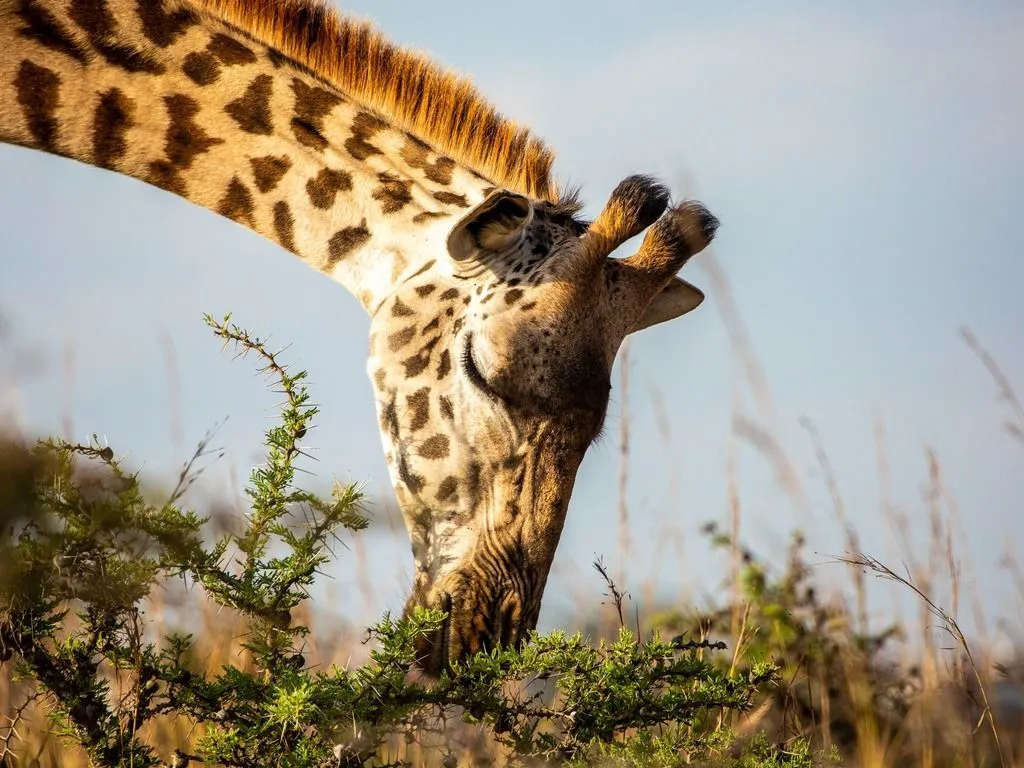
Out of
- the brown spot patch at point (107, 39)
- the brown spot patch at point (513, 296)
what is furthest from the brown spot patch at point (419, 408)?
the brown spot patch at point (107, 39)

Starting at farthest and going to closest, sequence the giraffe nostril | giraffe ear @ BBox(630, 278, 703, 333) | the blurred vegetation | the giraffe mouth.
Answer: giraffe ear @ BBox(630, 278, 703, 333)
the giraffe nostril
the giraffe mouth
the blurred vegetation

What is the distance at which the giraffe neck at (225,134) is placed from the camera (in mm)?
4902

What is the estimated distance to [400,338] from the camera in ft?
15.3

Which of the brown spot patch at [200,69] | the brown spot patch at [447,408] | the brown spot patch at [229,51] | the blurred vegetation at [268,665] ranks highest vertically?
the brown spot patch at [229,51]

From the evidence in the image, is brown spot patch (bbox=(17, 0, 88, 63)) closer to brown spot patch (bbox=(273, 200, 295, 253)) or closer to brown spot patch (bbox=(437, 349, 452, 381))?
brown spot patch (bbox=(273, 200, 295, 253))

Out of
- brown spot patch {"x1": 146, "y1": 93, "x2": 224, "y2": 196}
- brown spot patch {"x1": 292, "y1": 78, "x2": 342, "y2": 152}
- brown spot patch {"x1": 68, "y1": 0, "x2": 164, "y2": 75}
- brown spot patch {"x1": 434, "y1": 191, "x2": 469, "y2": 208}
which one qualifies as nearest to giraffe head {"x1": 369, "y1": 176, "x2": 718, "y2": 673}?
brown spot patch {"x1": 434, "y1": 191, "x2": 469, "y2": 208}

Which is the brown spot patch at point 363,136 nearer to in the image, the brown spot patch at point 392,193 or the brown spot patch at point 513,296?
the brown spot patch at point 392,193

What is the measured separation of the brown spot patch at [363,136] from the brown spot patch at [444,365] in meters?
0.99

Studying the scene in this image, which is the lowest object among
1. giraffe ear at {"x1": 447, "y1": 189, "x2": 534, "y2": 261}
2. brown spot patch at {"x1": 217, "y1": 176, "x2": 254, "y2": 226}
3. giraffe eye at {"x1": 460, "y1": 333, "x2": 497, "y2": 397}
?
giraffe eye at {"x1": 460, "y1": 333, "x2": 497, "y2": 397}

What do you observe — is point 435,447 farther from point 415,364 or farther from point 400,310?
point 400,310

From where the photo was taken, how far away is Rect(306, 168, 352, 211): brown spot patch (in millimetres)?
4957

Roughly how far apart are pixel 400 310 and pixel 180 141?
122 centimetres

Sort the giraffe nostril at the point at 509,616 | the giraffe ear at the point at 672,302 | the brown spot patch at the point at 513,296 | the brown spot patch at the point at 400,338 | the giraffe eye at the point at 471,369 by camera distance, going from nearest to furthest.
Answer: the giraffe nostril at the point at 509,616 < the giraffe eye at the point at 471,369 < the brown spot patch at the point at 513,296 < the brown spot patch at the point at 400,338 < the giraffe ear at the point at 672,302

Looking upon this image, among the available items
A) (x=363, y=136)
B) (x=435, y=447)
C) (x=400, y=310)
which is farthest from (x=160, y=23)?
(x=435, y=447)
